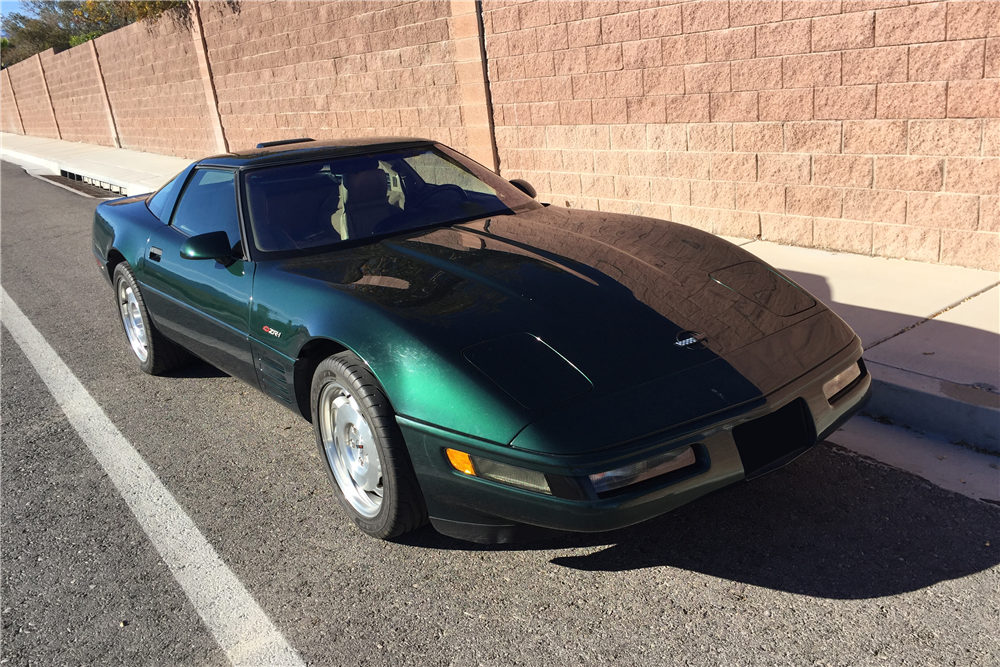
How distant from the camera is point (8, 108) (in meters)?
37.8

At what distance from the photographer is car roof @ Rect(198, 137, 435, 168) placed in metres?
4.06

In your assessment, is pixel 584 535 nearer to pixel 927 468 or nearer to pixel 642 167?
pixel 927 468

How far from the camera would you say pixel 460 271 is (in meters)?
3.23

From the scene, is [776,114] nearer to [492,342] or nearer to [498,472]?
[492,342]

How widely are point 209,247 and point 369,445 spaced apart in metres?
1.38

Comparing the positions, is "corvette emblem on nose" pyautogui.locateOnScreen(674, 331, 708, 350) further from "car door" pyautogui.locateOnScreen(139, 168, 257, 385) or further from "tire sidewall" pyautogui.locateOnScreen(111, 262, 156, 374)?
"tire sidewall" pyautogui.locateOnScreen(111, 262, 156, 374)

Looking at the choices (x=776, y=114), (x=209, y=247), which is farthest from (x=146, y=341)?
(x=776, y=114)

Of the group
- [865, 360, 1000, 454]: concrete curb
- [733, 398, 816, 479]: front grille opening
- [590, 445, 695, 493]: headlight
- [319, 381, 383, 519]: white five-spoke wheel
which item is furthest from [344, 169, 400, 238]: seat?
[865, 360, 1000, 454]: concrete curb

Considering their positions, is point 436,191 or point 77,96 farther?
point 77,96

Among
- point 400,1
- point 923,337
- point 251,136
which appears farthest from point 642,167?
point 251,136

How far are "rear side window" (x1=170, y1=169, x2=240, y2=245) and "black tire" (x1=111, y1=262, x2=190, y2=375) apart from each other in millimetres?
591

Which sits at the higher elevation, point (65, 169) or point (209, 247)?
point (209, 247)

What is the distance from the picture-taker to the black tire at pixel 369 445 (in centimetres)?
275

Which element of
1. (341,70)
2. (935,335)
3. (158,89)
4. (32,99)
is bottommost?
(935,335)
